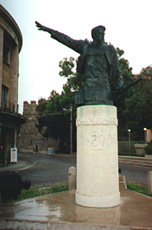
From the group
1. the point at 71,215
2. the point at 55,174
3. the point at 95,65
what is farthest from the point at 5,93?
Answer: the point at 71,215

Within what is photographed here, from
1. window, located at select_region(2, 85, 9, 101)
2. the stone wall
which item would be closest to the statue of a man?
window, located at select_region(2, 85, 9, 101)

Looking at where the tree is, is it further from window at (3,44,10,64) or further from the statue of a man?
the statue of a man

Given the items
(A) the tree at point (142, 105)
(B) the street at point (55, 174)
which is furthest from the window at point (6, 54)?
(A) the tree at point (142, 105)

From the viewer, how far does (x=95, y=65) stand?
20.2 ft

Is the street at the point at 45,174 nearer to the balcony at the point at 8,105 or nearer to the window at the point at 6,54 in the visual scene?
the balcony at the point at 8,105

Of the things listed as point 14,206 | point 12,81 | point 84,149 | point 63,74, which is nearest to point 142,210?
point 84,149

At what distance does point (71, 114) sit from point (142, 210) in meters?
29.7

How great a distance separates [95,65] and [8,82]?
17.2 m

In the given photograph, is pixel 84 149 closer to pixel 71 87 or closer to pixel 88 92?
pixel 88 92

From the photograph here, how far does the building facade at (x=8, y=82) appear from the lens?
63.3 feet

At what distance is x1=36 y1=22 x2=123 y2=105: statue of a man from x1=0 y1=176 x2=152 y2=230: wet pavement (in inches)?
104

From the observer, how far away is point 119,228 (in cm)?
399

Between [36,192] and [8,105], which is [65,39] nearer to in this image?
[36,192]

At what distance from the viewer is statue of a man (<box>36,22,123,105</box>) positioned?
601 centimetres
